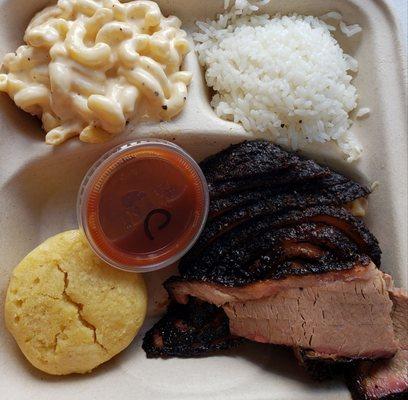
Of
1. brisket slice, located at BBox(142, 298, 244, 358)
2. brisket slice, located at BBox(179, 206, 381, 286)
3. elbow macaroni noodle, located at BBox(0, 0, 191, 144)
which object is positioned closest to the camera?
elbow macaroni noodle, located at BBox(0, 0, 191, 144)

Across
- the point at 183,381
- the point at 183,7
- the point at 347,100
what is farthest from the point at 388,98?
the point at 183,381

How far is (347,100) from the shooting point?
204 cm

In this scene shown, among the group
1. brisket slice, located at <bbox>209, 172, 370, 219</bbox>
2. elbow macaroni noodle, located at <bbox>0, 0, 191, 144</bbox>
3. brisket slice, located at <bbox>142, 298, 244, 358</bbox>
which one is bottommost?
brisket slice, located at <bbox>142, 298, 244, 358</bbox>

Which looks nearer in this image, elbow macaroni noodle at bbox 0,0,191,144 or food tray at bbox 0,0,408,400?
elbow macaroni noodle at bbox 0,0,191,144

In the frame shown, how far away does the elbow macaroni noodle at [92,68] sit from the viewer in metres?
1.79

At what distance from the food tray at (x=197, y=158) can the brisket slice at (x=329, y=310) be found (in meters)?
0.19

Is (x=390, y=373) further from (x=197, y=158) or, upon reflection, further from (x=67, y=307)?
(x=67, y=307)

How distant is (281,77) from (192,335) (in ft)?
3.63

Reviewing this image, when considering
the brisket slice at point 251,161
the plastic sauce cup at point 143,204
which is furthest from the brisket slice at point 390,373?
the plastic sauce cup at point 143,204

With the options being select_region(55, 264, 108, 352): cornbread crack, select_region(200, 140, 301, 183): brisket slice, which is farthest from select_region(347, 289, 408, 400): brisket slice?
select_region(55, 264, 108, 352): cornbread crack

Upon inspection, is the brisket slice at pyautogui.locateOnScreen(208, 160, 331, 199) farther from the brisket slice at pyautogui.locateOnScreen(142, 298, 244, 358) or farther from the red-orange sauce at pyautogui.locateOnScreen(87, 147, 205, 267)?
the brisket slice at pyautogui.locateOnScreen(142, 298, 244, 358)

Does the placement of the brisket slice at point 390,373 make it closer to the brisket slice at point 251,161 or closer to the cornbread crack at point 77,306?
the brisket slice at point 251,161

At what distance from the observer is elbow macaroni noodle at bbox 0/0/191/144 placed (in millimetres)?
1794

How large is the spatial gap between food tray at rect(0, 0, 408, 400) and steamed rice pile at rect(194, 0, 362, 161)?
0.21 feet
